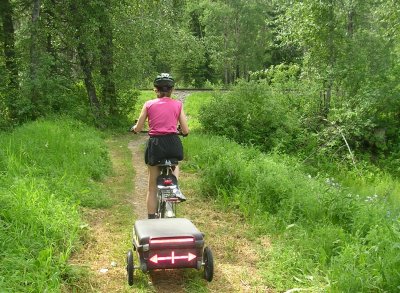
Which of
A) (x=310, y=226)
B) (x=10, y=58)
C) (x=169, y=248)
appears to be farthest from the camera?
(x=10, y=58)

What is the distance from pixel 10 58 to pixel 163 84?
1122cm

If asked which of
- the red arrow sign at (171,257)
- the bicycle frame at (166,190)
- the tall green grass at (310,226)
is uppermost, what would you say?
the bicycle frame at (166,190)

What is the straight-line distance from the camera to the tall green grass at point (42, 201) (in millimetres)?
4348

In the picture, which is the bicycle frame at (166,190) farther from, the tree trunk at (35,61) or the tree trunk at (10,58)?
the tree trunk at (10,58)

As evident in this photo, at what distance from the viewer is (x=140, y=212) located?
7441 mm

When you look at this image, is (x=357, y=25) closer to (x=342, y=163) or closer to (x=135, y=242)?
(x=342, y=163)

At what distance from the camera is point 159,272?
16.5 feet

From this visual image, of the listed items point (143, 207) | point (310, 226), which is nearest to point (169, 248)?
point (310, 226)

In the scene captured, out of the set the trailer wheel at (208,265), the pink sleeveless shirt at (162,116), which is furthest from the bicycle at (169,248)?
the pink sleeveless shirt at (162,116)

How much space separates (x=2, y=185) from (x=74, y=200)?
112 centimetres

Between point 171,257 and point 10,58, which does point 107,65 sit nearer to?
point 10,58

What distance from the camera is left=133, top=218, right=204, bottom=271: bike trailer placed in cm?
443

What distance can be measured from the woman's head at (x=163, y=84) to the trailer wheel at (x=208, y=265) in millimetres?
2120

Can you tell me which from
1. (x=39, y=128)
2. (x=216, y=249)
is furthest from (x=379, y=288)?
(x=39, y=128)
